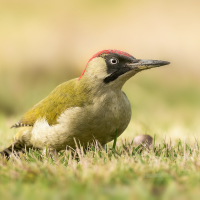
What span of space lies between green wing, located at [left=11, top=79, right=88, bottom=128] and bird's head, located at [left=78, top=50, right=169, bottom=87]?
0.21 metres

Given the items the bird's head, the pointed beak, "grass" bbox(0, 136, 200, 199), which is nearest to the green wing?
the bird's head

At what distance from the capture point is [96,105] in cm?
278

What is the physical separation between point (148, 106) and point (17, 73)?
3613 millimetres

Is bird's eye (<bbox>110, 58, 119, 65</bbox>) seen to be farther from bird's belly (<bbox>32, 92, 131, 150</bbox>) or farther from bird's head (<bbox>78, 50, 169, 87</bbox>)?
bird's belly (<bbox>32, 92, 131, 150</bbox>)

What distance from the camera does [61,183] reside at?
69.2 inches

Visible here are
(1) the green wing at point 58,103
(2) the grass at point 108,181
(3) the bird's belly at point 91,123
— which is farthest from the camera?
(1) the green wing at point 58,103

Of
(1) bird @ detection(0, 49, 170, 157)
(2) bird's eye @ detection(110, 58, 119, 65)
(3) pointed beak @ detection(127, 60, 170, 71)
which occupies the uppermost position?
(2) bird's eye @ detection(110, 58, 119, 65)

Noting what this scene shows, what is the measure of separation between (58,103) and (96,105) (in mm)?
430

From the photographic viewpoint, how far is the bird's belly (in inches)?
108

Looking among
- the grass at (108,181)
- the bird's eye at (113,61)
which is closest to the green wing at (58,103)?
Answer: the bird's eye at (113,61)

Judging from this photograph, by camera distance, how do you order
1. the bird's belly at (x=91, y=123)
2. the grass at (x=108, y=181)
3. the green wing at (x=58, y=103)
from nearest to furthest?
the grass at (x=108, y=181)
the bird's belly at (x=91, y=123)
the green wing at (x=58, y=103)

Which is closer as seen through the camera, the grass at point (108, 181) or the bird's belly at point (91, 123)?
the grass at point (108, 181)

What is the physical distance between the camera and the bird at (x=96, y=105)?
2.76 meters

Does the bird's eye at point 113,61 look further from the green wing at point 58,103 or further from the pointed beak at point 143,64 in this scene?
the green wing at point 58,103
